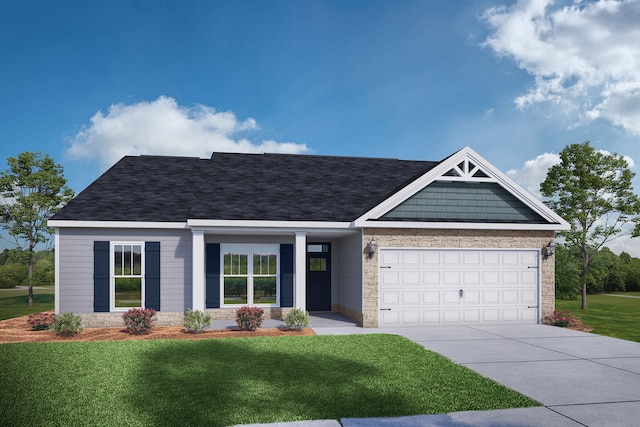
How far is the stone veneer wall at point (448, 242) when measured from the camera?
575 inches

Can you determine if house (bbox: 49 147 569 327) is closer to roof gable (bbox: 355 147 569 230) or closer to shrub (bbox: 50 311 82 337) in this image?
roof gable (bbox: 355 147 569 230)

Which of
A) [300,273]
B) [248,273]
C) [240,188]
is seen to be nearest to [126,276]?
[248,273]

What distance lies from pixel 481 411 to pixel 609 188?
923 inches

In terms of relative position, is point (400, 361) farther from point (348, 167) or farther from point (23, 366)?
point (348, 167)

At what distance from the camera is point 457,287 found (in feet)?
50.1

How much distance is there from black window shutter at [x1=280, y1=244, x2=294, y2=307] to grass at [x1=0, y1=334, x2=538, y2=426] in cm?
494

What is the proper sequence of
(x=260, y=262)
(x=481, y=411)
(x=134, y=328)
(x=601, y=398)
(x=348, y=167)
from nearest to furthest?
(x=481, y=411) → (x=601, y=398) → (x=134, y=328) → (x=260, y=262) → (x=348, y=167)

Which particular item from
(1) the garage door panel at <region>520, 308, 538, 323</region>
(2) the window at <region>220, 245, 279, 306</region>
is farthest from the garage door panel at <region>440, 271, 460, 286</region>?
(2) the window at <region>220, 245, 279, 306</region>

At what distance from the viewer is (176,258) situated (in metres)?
15.4

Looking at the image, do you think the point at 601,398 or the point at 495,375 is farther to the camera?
the point at 495,375

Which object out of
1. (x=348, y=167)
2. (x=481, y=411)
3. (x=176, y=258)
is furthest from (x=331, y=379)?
(x=348, y=167)

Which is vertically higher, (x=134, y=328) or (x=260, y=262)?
(x=260, y=262)

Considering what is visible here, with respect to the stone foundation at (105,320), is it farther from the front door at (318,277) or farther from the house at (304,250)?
the front door at (318,277)

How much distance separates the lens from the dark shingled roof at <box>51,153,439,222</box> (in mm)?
15328
